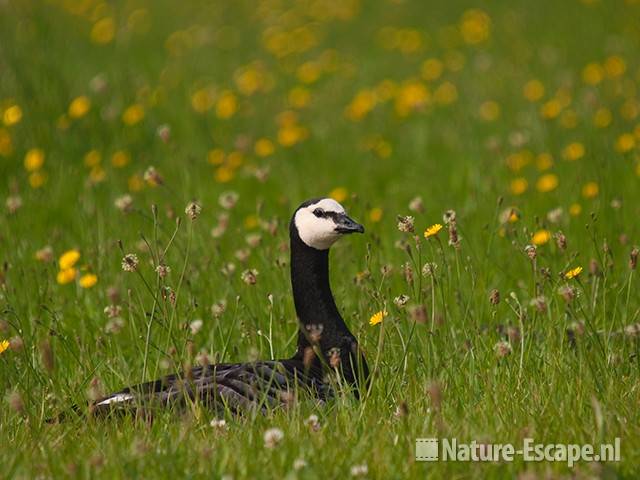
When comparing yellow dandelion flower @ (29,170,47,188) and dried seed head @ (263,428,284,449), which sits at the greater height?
yellow dandelion flower @ (29,170,47,188)

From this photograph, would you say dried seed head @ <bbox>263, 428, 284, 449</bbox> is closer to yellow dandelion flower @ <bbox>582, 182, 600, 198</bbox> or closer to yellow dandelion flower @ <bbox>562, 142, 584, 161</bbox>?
yellow dandelion flower @ <bbox>582, 182, 600, 198</bbox>

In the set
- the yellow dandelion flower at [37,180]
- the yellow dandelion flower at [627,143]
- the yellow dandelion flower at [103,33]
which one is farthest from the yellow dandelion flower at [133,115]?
the yellow dandelion flower at [103,33]

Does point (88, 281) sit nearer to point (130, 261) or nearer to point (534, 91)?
point (130, 261)

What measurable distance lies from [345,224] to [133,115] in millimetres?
4003

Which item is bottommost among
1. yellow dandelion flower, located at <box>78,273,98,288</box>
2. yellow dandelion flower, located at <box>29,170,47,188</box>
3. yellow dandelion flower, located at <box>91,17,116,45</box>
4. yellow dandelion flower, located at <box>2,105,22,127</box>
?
yellow dandelion flower, located at <box>78,273,98,288</box>

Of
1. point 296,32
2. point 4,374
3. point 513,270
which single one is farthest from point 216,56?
point 4,374

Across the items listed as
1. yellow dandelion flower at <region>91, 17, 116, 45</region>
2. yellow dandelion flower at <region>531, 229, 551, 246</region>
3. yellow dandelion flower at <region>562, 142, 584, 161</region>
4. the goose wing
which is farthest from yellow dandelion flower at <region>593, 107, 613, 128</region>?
yellow dandelion flower at <region>91, 17, 116, 45</region>

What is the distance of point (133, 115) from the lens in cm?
823

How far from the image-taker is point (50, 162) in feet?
26.5

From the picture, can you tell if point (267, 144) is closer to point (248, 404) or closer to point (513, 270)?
point (513, 270)

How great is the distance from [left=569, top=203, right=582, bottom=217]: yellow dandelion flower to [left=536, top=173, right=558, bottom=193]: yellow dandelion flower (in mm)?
314

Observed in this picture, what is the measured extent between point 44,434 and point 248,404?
0.68 m

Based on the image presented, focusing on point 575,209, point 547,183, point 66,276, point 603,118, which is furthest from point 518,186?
point 66,276

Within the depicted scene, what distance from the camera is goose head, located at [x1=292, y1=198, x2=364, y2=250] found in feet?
15.1
